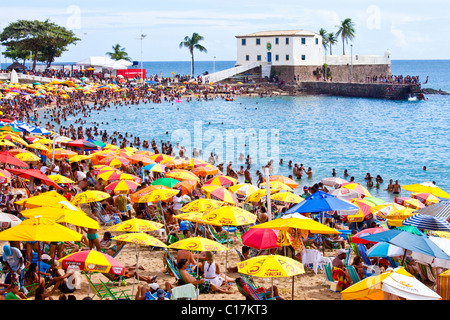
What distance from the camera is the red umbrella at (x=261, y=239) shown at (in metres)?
9.81

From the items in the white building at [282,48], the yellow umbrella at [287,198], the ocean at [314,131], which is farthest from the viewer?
the white building at [282,48]

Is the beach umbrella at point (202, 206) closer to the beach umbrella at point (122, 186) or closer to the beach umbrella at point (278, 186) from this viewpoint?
the beach umbrella at point (122, 186)

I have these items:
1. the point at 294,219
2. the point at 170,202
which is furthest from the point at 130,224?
the point at 170,202

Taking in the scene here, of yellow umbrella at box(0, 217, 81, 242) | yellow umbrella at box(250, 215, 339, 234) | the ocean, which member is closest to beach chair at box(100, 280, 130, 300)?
yellow umbrella at box(0, 217, 81, 242)

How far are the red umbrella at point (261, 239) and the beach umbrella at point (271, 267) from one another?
1572mm

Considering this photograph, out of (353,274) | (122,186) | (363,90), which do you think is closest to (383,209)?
(353,274)

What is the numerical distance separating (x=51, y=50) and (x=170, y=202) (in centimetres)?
7016

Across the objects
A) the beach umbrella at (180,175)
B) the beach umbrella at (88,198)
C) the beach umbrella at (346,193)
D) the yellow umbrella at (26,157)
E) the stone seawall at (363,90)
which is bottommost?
the beach umbrella at (346,193)

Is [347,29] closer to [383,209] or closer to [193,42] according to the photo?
[193,42]

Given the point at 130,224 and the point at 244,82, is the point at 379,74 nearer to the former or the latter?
the point at 244,82

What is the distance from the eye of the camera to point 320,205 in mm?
11586

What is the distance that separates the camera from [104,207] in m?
14.7

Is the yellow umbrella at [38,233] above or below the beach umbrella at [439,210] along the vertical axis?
above

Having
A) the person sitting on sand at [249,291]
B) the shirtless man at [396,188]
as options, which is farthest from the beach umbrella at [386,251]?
the shirtless man at [396,188]
